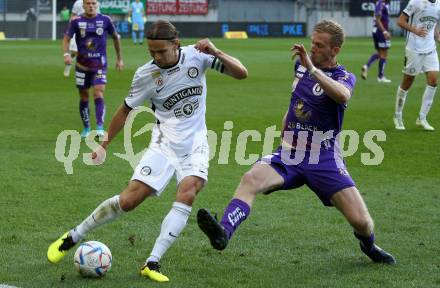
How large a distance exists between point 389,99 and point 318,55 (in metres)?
14.2

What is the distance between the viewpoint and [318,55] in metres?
7.07

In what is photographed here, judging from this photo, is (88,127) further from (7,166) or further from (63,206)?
(63,206)

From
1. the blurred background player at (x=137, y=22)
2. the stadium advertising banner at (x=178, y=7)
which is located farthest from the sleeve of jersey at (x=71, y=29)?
the stadium advertising banner at (x=178, y=7)

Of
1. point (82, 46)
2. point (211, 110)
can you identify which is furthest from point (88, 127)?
point (211, 110)

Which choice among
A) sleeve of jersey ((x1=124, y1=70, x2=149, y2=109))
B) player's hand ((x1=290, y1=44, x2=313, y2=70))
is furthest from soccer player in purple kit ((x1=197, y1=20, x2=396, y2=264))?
sleeve of jersey ((x1=124, y1=70, x2=149, y2=109))

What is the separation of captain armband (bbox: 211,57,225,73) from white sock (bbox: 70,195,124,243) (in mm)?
1281

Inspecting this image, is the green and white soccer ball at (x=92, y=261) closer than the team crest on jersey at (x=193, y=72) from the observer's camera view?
Yes

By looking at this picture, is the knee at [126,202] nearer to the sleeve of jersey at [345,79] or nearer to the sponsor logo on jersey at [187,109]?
the sponsor logo on jersey at [187,109]

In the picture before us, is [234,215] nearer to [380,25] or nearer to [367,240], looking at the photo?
[367,240]

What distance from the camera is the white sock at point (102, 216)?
7.13 metres

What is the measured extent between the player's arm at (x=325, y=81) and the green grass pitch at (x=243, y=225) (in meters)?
1.38

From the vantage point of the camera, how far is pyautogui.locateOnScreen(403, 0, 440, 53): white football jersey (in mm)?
15289

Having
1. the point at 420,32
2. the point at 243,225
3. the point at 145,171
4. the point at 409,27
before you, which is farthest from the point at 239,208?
the point at 409,27

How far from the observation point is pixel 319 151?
7.22m
